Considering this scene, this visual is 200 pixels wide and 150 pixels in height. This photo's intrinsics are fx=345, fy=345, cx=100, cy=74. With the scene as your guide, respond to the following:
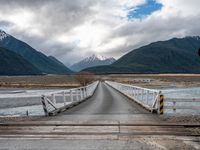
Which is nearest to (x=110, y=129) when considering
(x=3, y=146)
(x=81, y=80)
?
(x=3, y=146)

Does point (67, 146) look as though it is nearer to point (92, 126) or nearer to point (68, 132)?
point (68, 132)

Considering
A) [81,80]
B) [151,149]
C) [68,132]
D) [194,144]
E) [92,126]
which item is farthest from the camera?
[81,80]

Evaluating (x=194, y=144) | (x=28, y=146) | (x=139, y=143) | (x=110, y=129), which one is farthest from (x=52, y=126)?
(x=194, y=144)

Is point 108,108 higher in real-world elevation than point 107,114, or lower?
lower

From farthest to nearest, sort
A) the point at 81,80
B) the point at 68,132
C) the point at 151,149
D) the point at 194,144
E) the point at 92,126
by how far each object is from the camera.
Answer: the point at 81,80
the point at 92,126
the point at 68,132
the point at 194,144
the point at 151,149

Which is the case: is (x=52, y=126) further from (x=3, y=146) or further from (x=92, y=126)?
(x=3, y=146)

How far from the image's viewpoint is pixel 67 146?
30.7ft

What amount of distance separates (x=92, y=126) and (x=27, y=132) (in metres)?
2.45

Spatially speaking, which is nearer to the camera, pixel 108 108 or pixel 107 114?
pixel 107 114

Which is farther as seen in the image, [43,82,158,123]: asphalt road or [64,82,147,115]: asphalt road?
[64,82,147,115]: asphalt road

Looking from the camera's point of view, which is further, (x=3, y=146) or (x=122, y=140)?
(x=122, y=140)

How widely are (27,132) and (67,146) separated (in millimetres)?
2709

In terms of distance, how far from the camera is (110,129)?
12055 millimetres

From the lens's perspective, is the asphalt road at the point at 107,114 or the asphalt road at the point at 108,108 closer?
the asphalt road at the point at 107,114
